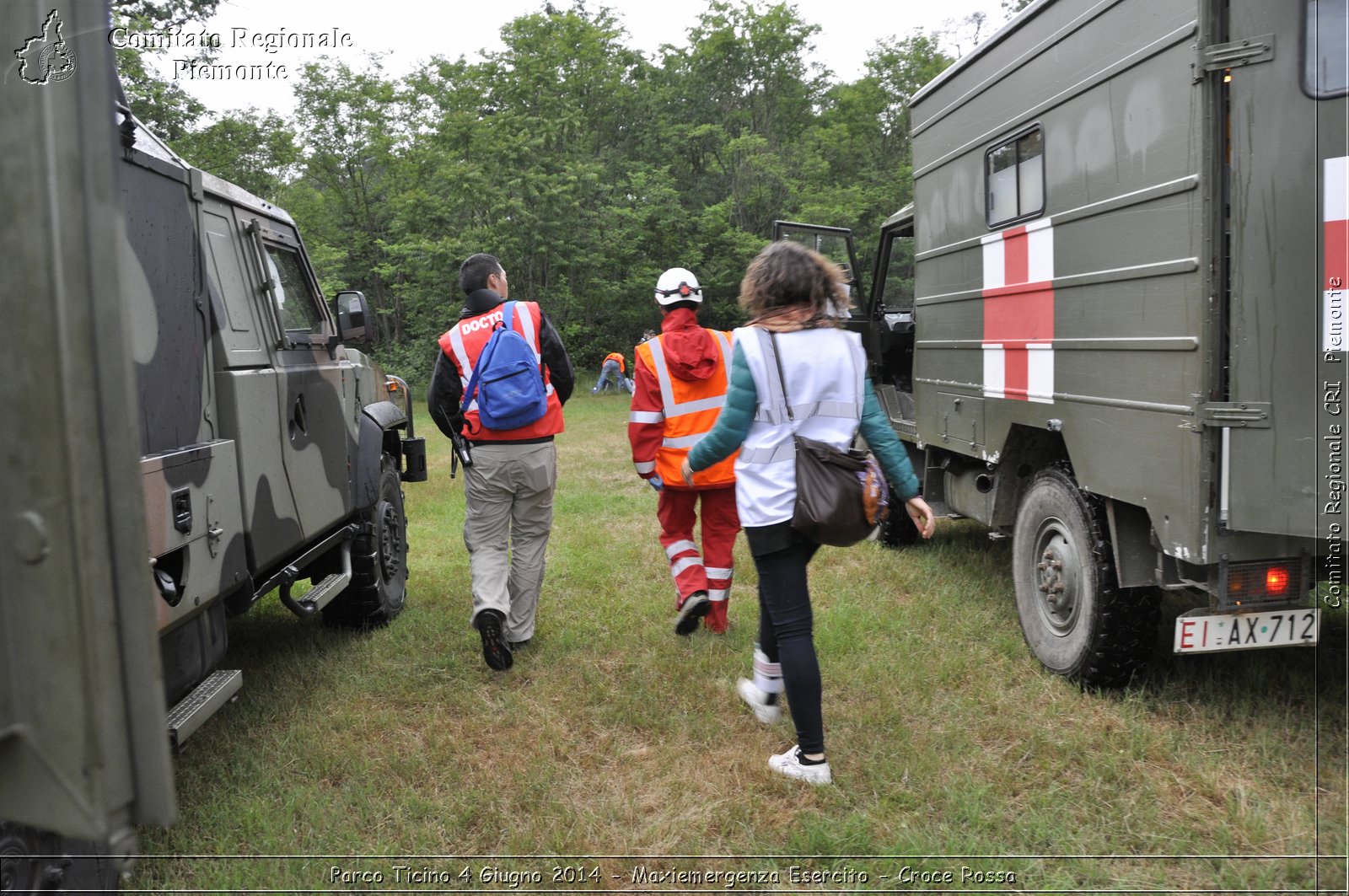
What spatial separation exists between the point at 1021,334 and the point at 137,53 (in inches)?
607

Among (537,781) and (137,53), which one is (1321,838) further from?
(137,53)

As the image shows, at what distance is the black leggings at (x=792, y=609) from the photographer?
3115 mm

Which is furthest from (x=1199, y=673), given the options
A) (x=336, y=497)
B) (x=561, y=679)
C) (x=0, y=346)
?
(x=0, y=346)

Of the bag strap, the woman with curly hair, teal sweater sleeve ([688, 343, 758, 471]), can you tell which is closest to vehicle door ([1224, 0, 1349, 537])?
the woman with curly hair

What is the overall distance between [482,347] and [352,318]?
771mm

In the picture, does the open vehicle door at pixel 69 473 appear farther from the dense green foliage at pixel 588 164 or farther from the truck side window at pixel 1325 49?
the dense green foliage at pixel 588 164

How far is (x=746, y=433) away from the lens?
10.4 ft

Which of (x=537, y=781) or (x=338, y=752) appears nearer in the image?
(x=537, y=781)

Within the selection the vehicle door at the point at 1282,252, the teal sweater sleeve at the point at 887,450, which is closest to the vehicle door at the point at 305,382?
the teal sweater sleeve at the point at 887,450

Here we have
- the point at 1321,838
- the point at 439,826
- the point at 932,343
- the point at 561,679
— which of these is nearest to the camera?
the point at 1321,838

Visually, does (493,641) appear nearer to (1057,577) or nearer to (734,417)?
(734,417)

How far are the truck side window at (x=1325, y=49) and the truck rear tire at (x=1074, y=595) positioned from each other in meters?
1.66

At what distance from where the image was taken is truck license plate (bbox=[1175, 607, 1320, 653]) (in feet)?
10.6

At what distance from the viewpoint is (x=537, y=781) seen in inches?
132
